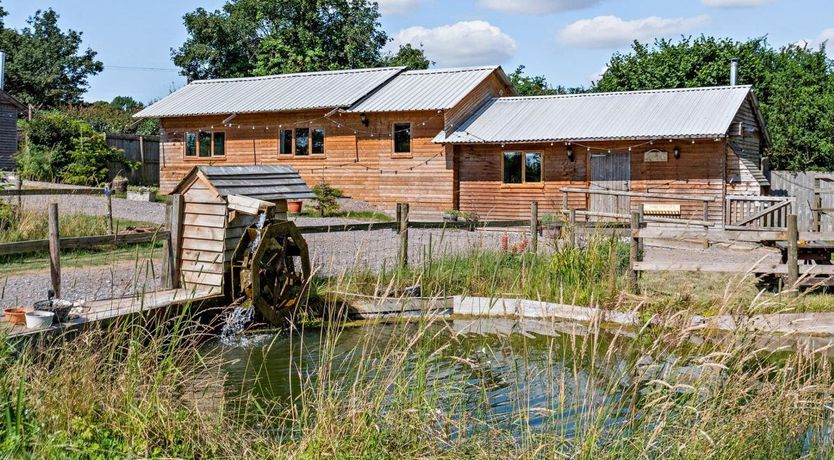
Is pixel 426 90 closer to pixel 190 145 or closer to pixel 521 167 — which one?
pixel 521 167

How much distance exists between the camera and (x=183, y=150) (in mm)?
31078

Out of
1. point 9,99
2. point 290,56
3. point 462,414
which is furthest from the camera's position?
→ point 290,56

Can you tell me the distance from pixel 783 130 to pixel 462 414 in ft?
94.7

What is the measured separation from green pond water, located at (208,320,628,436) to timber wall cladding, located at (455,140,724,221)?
14.2 m

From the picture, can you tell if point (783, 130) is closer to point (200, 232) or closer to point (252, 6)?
point (200, 232)

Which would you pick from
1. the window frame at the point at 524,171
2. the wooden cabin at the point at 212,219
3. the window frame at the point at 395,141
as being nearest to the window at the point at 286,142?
the window frame at the point at 395,141

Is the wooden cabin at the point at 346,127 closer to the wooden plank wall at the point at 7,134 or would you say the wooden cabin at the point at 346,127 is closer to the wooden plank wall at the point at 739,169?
the wooden plank wall at the point at 7,134

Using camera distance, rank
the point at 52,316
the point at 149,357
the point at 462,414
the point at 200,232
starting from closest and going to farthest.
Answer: the point at 462,414, the point at 149,357, the point at 52,316, the point at 200,232

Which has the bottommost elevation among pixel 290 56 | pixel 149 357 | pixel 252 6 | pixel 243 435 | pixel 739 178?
pixel 243 435

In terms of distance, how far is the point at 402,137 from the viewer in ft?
89.6

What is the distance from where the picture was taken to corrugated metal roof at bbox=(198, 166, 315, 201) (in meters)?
10.7

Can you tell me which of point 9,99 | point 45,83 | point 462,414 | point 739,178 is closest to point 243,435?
point 462,414

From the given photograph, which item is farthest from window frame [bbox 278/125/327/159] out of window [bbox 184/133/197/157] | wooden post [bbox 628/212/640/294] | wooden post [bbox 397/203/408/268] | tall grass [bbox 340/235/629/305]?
wooden post [bbox 628/212/640/294]

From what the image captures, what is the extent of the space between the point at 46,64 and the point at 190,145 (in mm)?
28762
